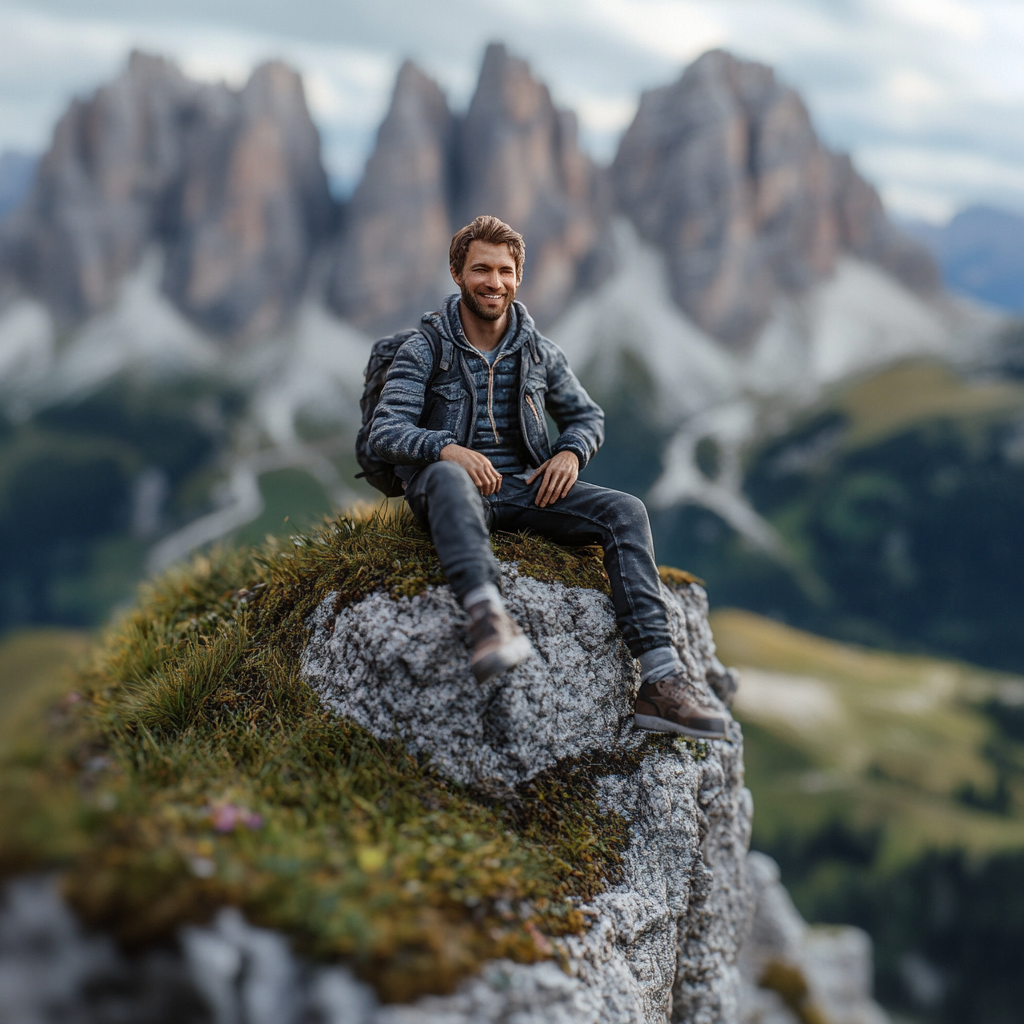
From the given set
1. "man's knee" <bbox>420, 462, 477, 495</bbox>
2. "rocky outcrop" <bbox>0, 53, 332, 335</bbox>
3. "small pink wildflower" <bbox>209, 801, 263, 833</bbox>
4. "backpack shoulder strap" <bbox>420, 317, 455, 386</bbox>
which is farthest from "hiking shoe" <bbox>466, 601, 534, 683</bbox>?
"rocky outcrop" <bbox>0, 53, 332, 335</bbox>

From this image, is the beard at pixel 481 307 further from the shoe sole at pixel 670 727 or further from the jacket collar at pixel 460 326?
the shoe sole at pixel 670 727

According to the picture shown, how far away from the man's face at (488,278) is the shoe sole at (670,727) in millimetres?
3596

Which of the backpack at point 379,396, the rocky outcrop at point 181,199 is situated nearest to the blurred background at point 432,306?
the rocky outcrop at point 181,199

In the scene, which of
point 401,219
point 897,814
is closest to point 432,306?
point 401,219

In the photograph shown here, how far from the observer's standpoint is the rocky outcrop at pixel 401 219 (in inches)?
7052

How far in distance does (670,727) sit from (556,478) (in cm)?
223

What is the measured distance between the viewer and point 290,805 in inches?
191

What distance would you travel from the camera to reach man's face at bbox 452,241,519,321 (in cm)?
664

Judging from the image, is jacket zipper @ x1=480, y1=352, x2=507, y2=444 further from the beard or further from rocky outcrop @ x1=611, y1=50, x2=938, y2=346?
rocky outcrop @ x1=611, y1=50, x2=938, y2=346

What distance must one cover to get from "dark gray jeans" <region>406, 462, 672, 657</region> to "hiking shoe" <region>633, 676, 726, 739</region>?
32cm

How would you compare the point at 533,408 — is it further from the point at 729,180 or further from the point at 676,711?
the point at 729,180

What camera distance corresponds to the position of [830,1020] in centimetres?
3195

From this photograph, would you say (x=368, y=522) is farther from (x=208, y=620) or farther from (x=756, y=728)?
(x=756, y=728)

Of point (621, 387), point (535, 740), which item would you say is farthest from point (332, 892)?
point (621, 387)
